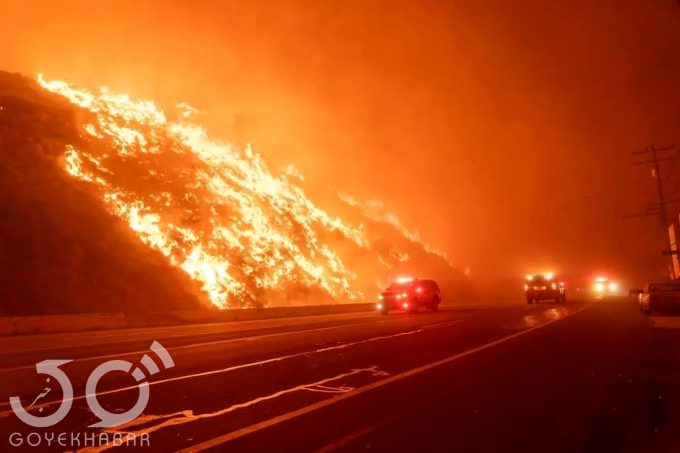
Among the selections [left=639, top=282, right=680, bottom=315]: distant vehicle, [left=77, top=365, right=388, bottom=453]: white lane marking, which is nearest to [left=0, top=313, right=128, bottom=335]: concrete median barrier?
[left=77, top=365, right=388, bottom=453]: white lane marking

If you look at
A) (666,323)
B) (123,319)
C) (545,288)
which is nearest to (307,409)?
(666,323)

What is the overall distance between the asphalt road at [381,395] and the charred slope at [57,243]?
58.3 feet

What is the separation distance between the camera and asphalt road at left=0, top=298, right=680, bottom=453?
604cm

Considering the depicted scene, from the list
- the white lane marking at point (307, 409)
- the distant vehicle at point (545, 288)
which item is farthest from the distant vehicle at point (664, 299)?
the white lane marking at point (307, 409)

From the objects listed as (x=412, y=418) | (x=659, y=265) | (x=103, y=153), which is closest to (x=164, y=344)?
(x=412, y=418)

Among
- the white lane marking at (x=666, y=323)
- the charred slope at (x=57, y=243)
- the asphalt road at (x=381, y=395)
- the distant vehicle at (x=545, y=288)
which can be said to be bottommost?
the white lane marking at (x=666, y=323)

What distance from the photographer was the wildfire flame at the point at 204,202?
39.5m

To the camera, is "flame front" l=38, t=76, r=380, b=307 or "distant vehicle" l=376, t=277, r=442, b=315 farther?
"flame front" l=38, t=76, r=380, b=307

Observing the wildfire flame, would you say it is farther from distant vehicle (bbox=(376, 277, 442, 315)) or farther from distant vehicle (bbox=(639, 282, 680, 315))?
distant vehicle (bbox=(639, 282, 680, 315))

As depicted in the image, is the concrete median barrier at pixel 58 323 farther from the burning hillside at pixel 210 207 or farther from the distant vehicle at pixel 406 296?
the distant vehicle at pixel 406 296

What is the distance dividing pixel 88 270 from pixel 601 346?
97.3 ft

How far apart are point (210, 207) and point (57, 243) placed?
12.5 metres

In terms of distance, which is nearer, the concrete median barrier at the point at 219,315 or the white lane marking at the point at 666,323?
the white lane marking at the point at 666,323

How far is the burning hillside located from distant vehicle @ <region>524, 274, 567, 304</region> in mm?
17027
